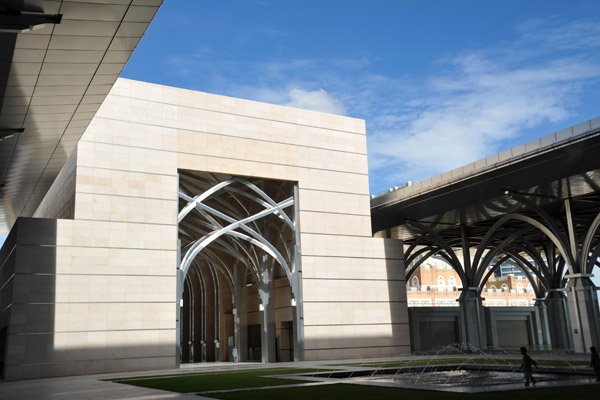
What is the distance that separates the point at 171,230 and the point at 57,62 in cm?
1546

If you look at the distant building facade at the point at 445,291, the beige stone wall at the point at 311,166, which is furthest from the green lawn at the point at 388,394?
the distant building facade at the point at 445,291

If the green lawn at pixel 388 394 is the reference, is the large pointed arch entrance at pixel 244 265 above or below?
above

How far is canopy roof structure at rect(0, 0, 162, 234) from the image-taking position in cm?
1371

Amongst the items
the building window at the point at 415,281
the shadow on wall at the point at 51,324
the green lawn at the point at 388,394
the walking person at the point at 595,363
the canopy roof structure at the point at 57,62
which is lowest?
the green lawn at the point at 388,394

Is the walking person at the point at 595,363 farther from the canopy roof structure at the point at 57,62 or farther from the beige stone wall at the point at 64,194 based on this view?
A: the beige stone wall at the point at 64,194

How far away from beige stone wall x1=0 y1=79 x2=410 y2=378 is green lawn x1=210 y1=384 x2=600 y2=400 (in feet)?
45.6

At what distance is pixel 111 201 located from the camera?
2969 cm

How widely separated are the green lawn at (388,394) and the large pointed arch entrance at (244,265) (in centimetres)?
1489

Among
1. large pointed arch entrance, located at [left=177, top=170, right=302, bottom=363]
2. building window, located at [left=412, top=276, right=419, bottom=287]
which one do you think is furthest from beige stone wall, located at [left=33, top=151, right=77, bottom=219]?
building window, located at [left=412, top=276, right=419, bottom=287]

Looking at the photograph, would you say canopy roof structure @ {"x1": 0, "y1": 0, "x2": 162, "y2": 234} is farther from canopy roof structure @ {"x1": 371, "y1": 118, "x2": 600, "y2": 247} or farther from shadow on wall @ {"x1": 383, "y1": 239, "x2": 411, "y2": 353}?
canopy roof structure @ {"x1": 371, "y1": 118, "x2": 600, "y2": 247}

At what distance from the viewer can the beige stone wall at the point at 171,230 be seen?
2808cm

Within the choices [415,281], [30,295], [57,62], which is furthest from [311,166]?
[415,281]

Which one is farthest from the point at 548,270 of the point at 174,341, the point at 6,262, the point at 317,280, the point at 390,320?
the point at 6,262

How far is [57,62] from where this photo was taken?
53.7 feet
